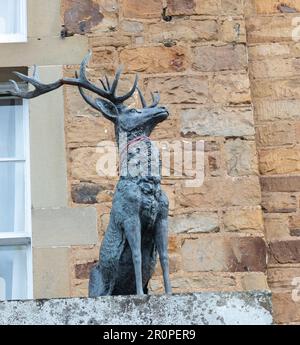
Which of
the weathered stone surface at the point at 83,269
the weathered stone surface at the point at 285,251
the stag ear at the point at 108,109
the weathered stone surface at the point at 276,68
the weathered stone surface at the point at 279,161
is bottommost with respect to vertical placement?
the weathered stone surface at the point at 83,269

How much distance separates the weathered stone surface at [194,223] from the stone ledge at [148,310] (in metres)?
1.75

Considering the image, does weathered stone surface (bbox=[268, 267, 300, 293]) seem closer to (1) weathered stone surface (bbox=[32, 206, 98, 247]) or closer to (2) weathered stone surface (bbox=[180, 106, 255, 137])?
(2) weathered stone surface (bbox=[180, 106, 255, 137])

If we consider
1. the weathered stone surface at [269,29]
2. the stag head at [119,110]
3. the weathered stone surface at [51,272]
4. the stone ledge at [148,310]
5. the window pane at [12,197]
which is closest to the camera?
the stone ledge at [148,310]

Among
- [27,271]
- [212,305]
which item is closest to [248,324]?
[212,305]

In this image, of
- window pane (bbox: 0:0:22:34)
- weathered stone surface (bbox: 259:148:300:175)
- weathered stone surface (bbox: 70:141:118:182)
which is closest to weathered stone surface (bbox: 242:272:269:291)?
weathered stone surface (bbox: 259:148:300:175)

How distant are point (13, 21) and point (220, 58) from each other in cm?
128

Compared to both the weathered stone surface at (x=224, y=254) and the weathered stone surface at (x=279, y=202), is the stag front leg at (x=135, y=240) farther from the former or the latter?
the weathered stone surface at (x=279, y=202)

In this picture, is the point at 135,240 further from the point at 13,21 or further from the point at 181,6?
the point at 13,21

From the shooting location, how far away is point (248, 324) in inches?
219

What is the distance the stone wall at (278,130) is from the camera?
7445mm

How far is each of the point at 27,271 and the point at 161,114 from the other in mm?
1781

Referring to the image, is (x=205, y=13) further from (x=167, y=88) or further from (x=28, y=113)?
(x=28, y=113)

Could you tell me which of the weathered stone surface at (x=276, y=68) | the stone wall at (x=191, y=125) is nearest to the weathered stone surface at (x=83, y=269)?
the stone wall at (x=191, y=125)

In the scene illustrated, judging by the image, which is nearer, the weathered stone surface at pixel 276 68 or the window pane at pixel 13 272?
the window pane at pixel 13 272
